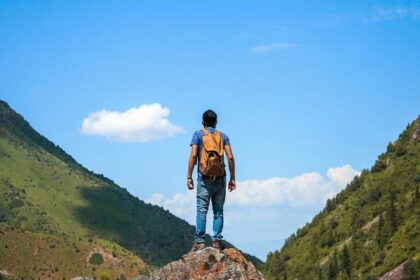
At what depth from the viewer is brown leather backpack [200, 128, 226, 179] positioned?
64.0 ft

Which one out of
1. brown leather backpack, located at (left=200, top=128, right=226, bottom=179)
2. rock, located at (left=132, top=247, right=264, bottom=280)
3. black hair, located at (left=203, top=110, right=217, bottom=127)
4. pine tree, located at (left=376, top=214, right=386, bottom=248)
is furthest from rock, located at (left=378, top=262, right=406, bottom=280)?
brown leather backpack, located at (left=200, top=128, right=226, bottom=179)

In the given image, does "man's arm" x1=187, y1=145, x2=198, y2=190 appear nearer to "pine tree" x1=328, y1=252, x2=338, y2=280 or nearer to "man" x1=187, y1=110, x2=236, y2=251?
"man" x1=187, y1=110, x2=236, y2=251

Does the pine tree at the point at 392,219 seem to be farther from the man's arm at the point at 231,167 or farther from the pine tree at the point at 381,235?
the man's arm at the point at 231,167

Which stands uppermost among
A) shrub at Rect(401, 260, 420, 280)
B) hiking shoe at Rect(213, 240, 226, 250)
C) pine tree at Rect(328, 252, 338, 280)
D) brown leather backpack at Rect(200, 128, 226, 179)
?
pine tree at Rect(328, 252, 338, 280)

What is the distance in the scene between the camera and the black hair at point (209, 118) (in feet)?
66.4

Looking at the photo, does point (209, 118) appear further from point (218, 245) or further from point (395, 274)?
point (395, 274)

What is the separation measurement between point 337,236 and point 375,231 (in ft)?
67.6

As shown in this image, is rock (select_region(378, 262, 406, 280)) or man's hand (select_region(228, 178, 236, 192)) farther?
rock (select_region(378, 262, 406, 280))

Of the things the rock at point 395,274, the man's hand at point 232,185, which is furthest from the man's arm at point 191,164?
the rock at point 395,274

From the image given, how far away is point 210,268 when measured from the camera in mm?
19562

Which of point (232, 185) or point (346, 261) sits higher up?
point (346, 261)

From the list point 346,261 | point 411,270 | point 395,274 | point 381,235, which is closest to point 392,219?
point 381,235

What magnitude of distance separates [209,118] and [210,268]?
3835 mm

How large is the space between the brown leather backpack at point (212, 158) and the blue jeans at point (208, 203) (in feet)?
1.10
